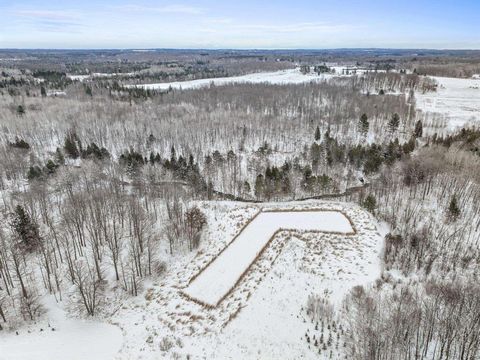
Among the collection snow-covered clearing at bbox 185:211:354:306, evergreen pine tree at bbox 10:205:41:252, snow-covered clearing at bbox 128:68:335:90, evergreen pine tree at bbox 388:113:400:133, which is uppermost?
snow-covered clearing at bbox 128:68:335:90

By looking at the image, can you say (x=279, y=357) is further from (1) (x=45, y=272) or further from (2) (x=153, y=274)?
(1) (x=45, y=272)

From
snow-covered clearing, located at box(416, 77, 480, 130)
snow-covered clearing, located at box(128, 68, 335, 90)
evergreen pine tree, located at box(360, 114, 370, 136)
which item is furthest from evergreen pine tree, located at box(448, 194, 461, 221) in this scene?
snow-covered clearing, located at box(128, 68, 335, 90)

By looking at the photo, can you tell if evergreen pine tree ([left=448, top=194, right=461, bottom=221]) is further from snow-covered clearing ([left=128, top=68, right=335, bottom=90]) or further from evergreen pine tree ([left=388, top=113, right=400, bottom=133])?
snow-covered clearing ([left=128, top=68, right=335, bottom=90])

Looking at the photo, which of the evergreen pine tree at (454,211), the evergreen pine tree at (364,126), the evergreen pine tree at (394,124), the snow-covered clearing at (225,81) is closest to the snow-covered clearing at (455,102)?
the evergreen pine tree at (394,124)

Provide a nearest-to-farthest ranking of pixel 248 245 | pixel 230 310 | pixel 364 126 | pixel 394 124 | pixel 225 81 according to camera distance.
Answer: pixel 230 310 → pixel 248 245 → pixel 394 124 → pixel 364 126 → pixel 225 81

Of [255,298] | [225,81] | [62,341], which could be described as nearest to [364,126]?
[255,298]

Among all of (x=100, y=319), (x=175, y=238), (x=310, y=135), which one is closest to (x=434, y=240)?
(x=175, y=238)

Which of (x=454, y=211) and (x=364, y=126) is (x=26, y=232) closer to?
(x=454, y=211)
